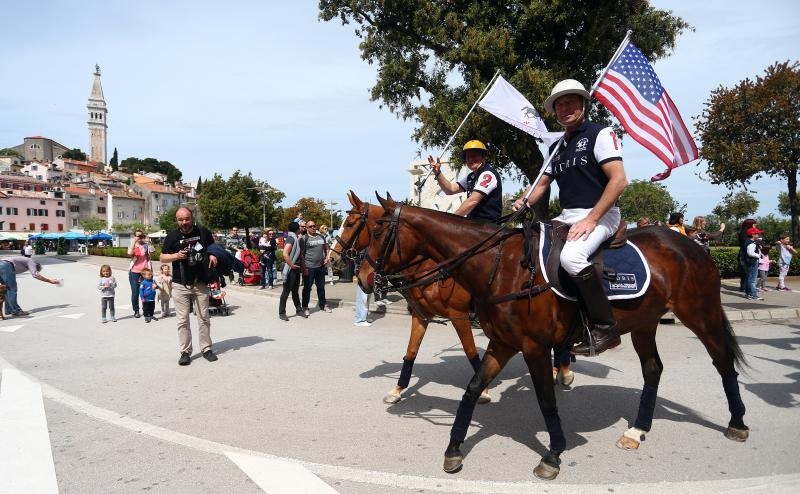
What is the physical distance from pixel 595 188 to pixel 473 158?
2.04m

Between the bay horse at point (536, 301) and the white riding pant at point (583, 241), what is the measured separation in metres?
0.25

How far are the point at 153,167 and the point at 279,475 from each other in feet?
591

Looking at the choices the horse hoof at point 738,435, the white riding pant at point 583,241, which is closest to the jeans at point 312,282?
the white riding pant at point 583,241

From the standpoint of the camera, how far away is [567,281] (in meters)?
3.62

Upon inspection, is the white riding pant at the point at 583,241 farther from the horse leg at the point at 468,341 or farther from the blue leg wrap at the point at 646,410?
the horse leg at the point at 468,341

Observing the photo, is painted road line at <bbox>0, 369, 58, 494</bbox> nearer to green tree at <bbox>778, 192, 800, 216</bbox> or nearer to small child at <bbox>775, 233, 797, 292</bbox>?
small child at <bbox>775, 233, 797, 292</bbox>

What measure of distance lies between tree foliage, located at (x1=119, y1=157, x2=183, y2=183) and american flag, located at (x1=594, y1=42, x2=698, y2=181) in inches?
6479

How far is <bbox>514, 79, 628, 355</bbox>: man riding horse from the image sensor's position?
11.5 ft

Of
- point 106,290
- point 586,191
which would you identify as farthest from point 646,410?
point 106,290

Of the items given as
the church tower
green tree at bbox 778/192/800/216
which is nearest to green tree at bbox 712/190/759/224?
green tree at bbox 778/192/800/216

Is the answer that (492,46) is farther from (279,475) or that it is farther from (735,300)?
(279,475)

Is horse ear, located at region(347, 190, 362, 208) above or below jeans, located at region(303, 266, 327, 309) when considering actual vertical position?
above

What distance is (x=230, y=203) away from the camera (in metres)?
52.8

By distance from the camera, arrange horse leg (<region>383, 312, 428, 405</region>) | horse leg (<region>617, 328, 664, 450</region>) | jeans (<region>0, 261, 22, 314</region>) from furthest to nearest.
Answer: jeans (<region>0, 261, 22, 314</region>) → horse leg (<region>383, 312, 428, 405</region>) → horse leg (<region>617, 328, 664, 450</region>)
